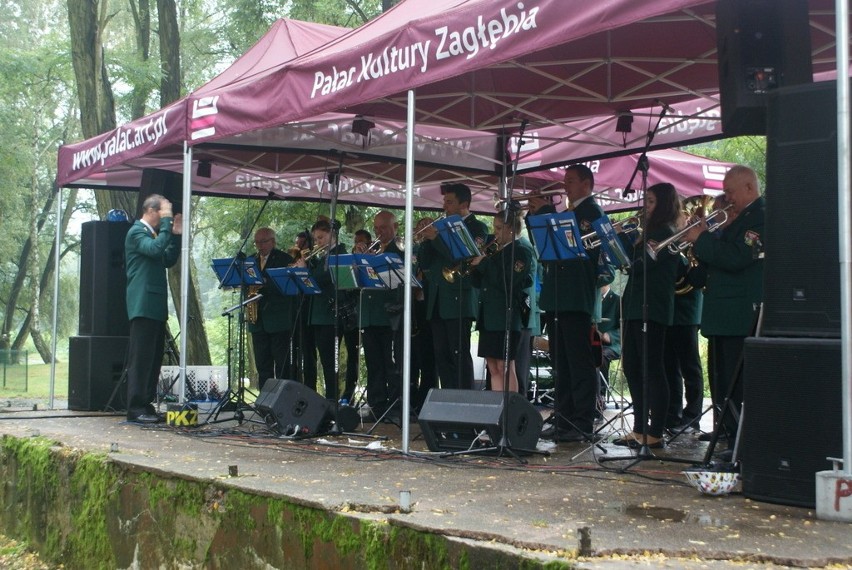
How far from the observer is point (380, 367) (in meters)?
9.77

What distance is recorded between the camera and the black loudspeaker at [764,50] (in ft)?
16.3

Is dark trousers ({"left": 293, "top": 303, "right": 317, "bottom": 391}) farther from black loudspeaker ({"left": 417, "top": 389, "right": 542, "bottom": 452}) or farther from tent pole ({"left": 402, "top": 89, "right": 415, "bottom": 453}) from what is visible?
tent pole ({"left": 402, "top": 89, "right": 415, "bottom": 453})

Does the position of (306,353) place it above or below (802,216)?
below

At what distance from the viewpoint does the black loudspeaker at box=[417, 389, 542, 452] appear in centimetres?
635

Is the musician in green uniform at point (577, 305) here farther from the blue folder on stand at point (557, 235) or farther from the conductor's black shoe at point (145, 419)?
the conductor's black shoe at point (145, 419)

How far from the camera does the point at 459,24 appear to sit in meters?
5.98

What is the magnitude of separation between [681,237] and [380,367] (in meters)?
3.92

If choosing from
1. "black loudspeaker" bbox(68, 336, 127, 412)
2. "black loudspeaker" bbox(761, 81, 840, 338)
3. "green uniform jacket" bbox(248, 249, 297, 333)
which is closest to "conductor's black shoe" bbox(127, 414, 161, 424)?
"black loudspeaker" bbox(68, 336, 127, 412)

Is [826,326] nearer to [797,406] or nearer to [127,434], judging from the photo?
[797,406]

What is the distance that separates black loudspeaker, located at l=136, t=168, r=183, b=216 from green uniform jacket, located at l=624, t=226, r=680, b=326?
505cm

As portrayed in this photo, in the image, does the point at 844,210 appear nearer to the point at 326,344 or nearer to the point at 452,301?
the point at 452,301

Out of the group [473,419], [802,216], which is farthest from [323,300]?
[802,216]

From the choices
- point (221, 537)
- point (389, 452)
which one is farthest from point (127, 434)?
point (221, 537)

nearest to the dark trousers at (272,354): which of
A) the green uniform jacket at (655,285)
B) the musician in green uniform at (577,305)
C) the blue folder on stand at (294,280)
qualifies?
the blue folder on stand at (294,280)
